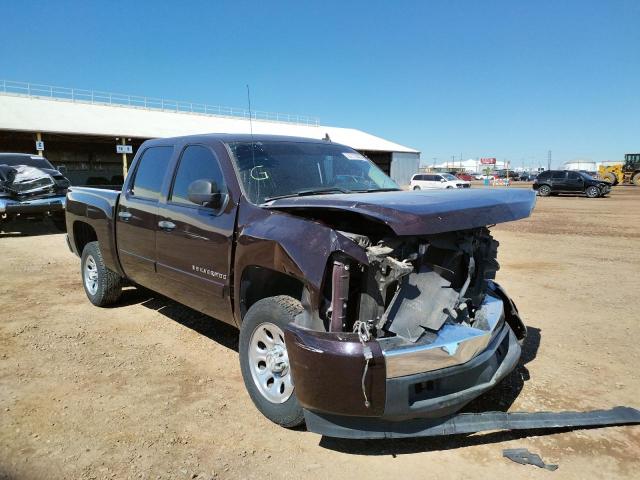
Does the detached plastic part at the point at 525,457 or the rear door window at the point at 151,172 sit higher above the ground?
the rear door window at the point at 151,172

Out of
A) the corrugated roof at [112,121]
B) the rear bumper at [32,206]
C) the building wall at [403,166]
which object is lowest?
the rear bumper at [32,206]

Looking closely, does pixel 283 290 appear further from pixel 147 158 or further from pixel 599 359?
pixel 599 359

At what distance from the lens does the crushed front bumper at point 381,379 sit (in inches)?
98.9

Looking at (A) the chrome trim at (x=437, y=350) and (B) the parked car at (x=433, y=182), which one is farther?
(B) the parked car at (x=433, y=182)

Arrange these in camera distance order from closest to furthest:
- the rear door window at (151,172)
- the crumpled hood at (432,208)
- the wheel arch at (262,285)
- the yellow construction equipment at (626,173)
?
the crumpled hood at (432,208), the wheel arch at (262,285), the rear door window at (151,172), the yellow construction equipment at (626,173)

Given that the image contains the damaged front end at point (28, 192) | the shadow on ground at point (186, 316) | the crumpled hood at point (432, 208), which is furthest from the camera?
the damaged front end at point (28, 192)

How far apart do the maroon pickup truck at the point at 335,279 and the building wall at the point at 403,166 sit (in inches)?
1579

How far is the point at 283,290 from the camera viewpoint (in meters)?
3.50

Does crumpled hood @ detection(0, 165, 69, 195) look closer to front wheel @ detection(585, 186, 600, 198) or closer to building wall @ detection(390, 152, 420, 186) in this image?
front wheel @ detection(585, 186, 600, 198)

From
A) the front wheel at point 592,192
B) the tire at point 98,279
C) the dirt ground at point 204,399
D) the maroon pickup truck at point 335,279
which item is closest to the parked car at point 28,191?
the dirt ground at point 204,399

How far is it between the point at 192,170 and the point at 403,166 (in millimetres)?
43416

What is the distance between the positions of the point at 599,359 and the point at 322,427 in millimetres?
2964

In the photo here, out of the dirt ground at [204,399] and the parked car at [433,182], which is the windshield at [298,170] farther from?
the parked car at [433,182]

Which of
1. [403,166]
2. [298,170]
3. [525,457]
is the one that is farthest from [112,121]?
[525,457]
